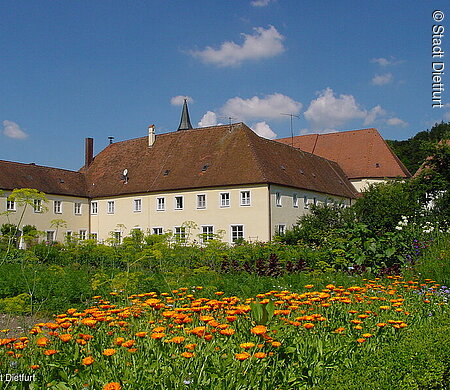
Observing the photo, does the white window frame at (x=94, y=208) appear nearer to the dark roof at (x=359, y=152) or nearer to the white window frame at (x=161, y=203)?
the white window frame at (x=161, y=203)

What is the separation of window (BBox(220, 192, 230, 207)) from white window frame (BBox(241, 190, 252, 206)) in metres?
1.10

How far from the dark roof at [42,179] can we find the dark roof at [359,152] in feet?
82.7

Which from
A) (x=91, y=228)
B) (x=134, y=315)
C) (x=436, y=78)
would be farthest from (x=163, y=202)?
(x=134, y=315)

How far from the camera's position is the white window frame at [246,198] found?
34.0 metres

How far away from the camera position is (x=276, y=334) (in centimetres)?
417

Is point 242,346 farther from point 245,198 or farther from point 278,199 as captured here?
point 278,199

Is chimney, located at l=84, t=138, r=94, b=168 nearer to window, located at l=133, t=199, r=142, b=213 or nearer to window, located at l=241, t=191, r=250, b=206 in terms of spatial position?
window, located at l=133, t=199, r=142, b=213

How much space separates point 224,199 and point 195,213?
99.5 inches

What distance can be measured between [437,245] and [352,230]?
7.00 feet

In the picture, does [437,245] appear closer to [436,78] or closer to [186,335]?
[436,78]

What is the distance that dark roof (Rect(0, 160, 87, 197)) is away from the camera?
3738cm

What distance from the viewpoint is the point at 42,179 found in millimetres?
40312

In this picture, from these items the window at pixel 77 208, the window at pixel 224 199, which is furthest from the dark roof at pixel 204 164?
the window at pixel 77 208

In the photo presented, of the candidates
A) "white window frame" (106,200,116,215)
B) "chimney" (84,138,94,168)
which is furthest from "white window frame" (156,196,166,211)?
"chimney" (84,138,94,168)
